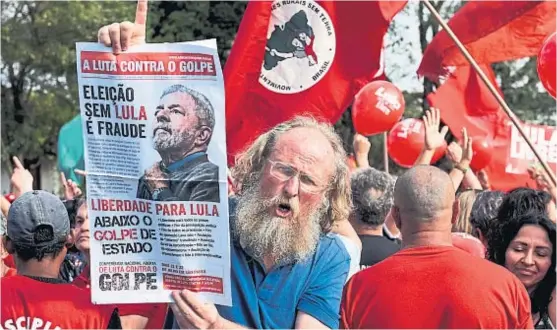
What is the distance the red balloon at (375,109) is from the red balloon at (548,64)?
89.4 inches

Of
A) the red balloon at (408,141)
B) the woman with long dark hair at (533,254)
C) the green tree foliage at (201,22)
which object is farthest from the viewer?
the green tree foliage at (201,22)

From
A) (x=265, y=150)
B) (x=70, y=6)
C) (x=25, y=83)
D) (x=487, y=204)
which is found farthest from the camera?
(x=25, y=83)

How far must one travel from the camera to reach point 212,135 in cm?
309

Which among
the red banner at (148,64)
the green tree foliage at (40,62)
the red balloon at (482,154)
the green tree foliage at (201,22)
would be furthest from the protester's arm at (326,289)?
the green tree foliage at (40,62)

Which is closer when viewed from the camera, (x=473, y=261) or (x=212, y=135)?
(x=212, y=135)

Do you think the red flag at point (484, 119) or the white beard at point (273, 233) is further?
the red flag at point (484, 119)

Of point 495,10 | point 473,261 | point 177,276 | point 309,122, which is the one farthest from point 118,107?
point 495,10

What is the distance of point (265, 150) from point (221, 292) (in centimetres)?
60

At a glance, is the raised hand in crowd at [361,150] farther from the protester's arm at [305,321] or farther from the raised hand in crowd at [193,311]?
the raised hand in crowd at [193,311]

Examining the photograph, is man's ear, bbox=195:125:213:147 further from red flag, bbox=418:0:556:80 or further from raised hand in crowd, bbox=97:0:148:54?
red flag, bbox=418:0:556:80

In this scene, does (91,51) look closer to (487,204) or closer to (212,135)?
(212,135)

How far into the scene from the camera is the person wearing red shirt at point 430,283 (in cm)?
348

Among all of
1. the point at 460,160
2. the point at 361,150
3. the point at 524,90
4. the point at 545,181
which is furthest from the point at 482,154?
the point at 524,90

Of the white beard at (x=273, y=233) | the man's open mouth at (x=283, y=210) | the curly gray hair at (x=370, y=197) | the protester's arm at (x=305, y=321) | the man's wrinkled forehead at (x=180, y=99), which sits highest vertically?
the man's wrinkled forehead at (x=180, y=99)
